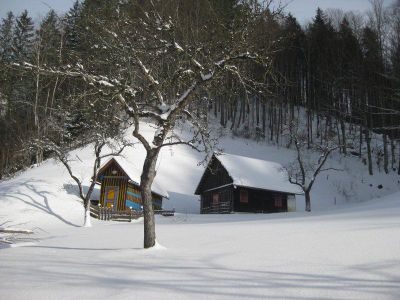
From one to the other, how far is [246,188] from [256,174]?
1.92 metres

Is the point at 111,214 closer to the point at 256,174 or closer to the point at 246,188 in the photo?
the point at 246,188

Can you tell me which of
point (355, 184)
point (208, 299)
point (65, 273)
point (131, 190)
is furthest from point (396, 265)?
point (355, 184)

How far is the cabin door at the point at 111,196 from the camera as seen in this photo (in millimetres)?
32641

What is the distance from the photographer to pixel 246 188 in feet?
118

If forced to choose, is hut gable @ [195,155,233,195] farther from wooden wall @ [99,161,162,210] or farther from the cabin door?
the cabin door

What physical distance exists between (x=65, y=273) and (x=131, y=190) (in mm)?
26817

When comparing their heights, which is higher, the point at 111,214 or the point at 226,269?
the point at 111,214

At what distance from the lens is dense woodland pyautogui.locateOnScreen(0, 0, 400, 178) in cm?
1127

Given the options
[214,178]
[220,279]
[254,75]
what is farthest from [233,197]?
[220,279]

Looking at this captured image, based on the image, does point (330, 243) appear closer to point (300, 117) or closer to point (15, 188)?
point (15, 188)

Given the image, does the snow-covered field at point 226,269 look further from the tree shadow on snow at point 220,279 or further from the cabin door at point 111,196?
the cabin door at point 111,196

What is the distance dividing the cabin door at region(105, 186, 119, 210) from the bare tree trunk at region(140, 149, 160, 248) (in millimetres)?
22885

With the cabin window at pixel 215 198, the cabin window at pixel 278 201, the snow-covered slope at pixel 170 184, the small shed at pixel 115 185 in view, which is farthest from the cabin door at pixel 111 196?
the cabin window at pixel 278 201

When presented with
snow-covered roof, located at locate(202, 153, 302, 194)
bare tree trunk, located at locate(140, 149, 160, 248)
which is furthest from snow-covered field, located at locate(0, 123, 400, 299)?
snow-covered roof, located at locate(202, 153, 302, 194)
